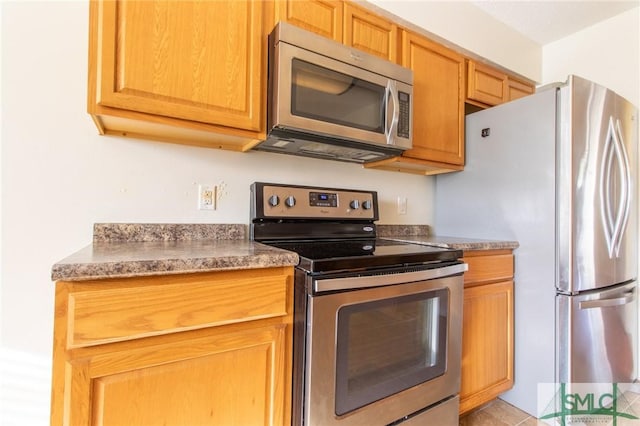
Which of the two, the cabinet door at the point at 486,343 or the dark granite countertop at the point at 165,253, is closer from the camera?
the dark granite countertop at the point at 165,253

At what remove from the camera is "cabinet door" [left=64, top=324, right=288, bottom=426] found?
2.53 feet

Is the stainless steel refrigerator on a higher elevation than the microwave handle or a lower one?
lower

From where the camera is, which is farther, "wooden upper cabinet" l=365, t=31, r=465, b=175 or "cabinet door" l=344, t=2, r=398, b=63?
"wooden upper cabinet" l=365, t=31, r=465, b=175

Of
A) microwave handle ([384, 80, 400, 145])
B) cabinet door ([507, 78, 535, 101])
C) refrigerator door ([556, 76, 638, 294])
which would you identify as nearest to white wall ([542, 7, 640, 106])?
cabinet door ([507, 78, 535, 101])

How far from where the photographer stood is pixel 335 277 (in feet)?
3.25

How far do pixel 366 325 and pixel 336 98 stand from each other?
0.93 meters

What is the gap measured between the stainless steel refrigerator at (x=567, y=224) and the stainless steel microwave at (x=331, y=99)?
2.33ft

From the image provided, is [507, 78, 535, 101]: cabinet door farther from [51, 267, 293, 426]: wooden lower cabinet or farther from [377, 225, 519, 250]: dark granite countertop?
[51, 267, 293, 426]: wooden lower cabinet

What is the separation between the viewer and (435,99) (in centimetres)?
179

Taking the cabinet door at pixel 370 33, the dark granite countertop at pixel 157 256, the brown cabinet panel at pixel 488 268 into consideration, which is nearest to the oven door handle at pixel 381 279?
the dark granite countertop at pixel 157 256

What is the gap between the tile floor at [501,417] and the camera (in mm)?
1584

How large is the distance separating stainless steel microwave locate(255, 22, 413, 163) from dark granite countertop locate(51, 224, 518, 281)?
0.48m

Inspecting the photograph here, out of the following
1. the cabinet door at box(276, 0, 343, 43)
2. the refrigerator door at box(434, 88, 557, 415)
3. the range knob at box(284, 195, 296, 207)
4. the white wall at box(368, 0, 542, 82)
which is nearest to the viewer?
the cabinet door at box(276, 0, 343, 43)

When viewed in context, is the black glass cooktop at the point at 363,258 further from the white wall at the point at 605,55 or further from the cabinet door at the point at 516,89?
the white wall at the point at 605,55
